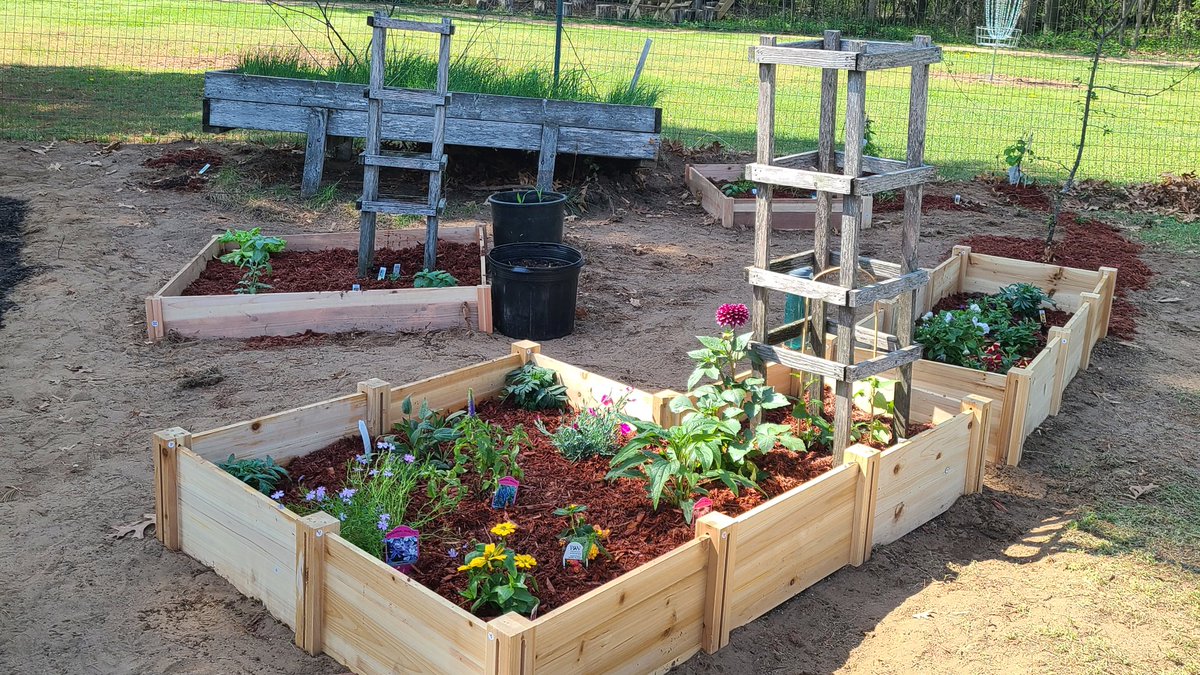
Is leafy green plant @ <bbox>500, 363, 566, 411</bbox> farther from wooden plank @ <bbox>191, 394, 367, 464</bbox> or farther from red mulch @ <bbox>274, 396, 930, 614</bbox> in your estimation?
wooden plank @ <bbox>191, 394, 367, 464</bbox>

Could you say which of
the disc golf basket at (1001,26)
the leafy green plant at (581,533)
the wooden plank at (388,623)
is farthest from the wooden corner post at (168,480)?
the disc golf basket at (1001,26)

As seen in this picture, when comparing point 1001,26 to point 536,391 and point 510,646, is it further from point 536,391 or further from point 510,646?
point 510,646

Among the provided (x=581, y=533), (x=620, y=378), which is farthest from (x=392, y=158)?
(x=581, y=533)

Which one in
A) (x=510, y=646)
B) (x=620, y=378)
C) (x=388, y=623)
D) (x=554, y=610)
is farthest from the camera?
(x=620, y=378)

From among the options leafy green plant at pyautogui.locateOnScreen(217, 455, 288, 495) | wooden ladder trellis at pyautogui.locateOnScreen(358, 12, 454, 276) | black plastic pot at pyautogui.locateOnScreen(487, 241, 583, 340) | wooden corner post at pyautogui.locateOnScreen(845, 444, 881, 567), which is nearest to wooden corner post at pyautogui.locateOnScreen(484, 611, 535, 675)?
leafy green plant at pyautogui.locateOnScreen(217, 455, 288, 495)

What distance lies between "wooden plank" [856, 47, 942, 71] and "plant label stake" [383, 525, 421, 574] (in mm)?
2253

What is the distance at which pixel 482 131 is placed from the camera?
9.37m

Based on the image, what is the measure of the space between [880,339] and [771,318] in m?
2.33

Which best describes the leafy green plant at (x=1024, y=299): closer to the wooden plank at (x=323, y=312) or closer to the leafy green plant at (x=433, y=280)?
the wooden plank at (x=323, y=312)

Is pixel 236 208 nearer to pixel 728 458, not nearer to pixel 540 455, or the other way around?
pixel 540 455

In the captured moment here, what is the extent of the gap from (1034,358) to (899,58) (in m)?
2.12

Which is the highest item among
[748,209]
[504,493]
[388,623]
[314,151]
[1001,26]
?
[1001,26]

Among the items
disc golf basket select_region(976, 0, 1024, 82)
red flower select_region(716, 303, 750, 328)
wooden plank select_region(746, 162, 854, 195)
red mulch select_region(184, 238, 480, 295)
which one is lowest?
red mulch select_region(184, 238, 480, 295)

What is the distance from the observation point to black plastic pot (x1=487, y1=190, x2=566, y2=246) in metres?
7.25
